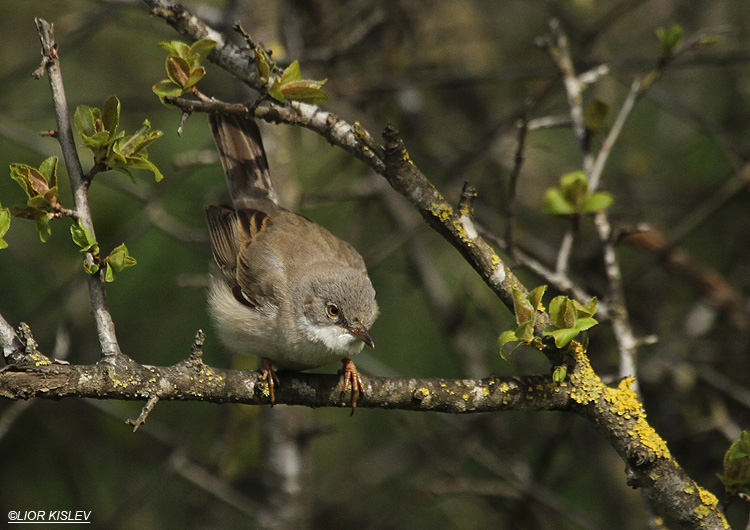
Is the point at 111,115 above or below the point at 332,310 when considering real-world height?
below

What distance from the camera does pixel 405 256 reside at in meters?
6.40

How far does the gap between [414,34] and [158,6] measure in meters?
4.27

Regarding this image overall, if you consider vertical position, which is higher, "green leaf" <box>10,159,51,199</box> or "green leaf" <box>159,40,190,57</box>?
"green leaf" <box>159,40,190,57</box>

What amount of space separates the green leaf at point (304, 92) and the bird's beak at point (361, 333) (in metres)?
1.43

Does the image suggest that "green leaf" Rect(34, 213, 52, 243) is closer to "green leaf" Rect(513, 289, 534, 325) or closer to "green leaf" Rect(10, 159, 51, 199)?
"green leaf" Rect(10, 159, 51, 199)

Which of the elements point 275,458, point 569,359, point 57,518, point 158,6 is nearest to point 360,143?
point 158,6

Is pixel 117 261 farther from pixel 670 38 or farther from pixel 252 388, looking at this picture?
pixel 670 38

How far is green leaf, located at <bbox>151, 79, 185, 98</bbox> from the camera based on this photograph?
2510 millimetres

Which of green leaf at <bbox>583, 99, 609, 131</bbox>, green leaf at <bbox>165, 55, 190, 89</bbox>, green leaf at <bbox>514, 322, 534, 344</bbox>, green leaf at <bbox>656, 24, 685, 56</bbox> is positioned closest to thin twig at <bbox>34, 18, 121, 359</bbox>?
green leaf at <bbox>165, 55, 190, 89</bbox>

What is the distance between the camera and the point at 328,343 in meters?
3.57

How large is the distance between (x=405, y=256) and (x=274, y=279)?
8.30 ft

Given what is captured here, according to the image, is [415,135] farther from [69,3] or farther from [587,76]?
[69,3]

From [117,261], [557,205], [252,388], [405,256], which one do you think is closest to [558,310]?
[557,205]

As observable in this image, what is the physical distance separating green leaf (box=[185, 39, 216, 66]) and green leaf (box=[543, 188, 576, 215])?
163cm
